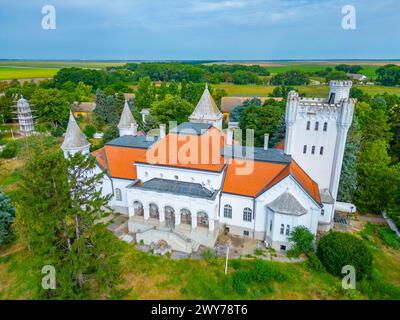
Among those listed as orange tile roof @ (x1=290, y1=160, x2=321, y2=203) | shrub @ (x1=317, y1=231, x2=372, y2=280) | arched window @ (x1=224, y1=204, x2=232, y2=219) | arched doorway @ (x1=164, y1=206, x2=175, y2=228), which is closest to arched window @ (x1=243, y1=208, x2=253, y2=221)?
arched window @ (x1=224, y1=204, x2=232, y2=219)

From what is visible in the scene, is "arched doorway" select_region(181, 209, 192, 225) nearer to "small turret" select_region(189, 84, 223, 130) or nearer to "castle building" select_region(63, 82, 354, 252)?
"castle building" select_region(63, 82, 354, 252)

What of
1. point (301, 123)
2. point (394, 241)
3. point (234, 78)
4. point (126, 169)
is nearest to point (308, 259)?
point (394, 241)

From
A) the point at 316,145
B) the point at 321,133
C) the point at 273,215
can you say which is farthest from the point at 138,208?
the point at 321,133

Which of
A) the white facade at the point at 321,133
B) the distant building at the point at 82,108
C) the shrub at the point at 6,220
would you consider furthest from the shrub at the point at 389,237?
the distant building at the point at 82,108

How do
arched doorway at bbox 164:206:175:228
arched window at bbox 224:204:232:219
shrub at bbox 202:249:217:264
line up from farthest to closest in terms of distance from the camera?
arched doorway at bbox 164:206:175:228
arched window at bbox 224:204:232:219
shrub at bbox 202:249:217:264

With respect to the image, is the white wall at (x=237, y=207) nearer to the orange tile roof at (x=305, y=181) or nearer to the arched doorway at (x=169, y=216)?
the orange tile roof at (x=305, y=181)

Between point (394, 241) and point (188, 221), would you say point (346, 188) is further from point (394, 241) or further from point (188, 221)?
point (188, 221)
